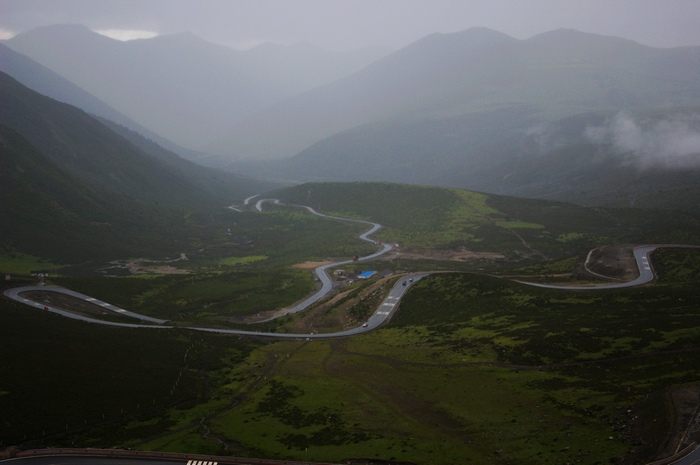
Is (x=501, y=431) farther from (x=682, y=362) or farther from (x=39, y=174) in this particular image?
(x=39, y=174)

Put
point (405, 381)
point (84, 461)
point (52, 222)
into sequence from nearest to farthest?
point (84, 461), point (405, 381), point (52, 222)

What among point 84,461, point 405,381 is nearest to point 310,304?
point 405,381

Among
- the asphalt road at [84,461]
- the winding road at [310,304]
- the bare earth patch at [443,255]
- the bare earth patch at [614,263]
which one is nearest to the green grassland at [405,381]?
the asphalt road at [84,461]

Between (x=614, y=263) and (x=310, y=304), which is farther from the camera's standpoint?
(x=310, y=304)

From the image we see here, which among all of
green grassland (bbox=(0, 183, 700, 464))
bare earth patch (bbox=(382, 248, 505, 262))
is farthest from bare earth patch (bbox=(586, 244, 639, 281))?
bare earth patch (bbox=(382, 248, 505, 262))

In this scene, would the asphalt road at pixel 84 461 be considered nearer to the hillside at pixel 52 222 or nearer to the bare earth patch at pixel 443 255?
the hillside at pixel 52 222

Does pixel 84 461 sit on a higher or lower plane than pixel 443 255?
lower

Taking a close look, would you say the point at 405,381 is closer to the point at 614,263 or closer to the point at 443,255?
the point at 614,263

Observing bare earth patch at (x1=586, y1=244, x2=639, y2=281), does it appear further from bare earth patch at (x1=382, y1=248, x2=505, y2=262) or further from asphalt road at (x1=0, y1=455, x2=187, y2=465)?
asphalt road at (x1=0, y1=455, x2=187, y2=465)

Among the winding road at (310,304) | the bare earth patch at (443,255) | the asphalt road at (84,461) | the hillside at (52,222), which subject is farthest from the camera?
the bare earth patch at (443,255)
